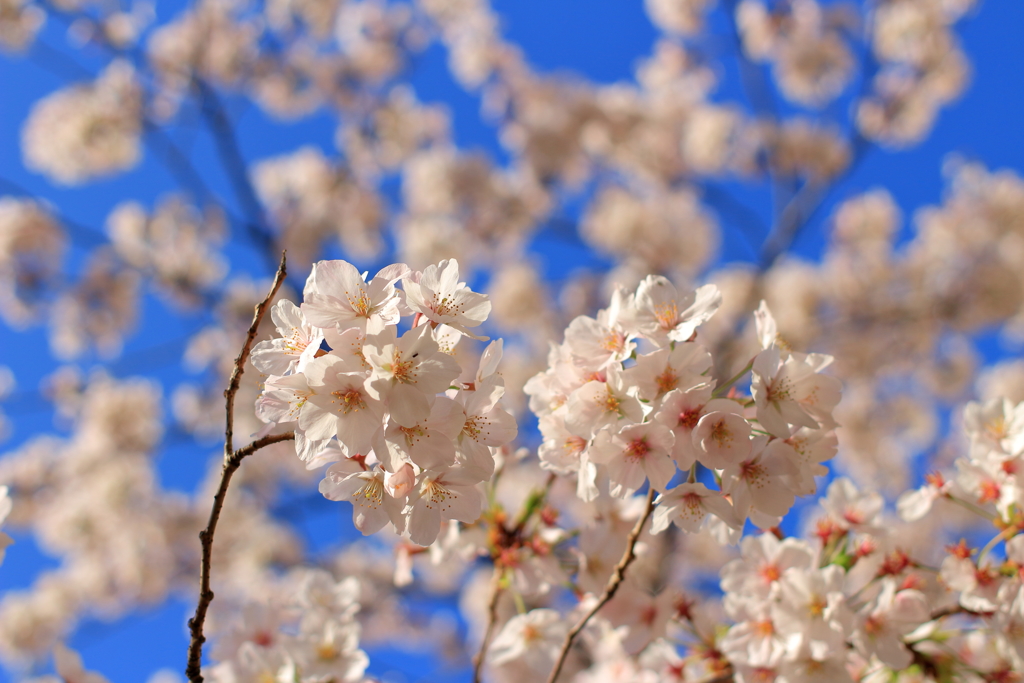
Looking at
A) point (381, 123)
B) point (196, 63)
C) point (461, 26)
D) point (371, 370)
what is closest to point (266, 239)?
point (196, 63)

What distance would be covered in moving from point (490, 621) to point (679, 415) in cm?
91

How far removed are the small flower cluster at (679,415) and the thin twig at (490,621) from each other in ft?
1.92

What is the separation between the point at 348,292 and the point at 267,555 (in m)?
8.14

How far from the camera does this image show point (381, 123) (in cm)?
939

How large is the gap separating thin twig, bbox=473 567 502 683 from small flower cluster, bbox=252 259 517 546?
549 millimetres

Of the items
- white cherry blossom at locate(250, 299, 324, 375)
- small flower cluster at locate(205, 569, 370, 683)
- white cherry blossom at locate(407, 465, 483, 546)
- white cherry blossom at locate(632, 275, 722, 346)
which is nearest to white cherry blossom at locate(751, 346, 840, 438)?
white cherry blossom at locate(632, 275, 722, 346)

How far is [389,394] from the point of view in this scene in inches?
44.4

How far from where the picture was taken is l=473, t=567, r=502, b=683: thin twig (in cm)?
172

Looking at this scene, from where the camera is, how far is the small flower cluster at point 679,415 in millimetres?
1284

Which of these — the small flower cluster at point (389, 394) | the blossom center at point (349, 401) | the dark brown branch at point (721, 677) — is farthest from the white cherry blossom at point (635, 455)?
the dark brown branch at point (721, 677)

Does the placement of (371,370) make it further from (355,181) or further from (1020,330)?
(1020,330)

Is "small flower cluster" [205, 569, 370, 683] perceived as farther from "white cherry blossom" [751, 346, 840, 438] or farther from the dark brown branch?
"white cherry blossom" [751, 346, 840, 438]

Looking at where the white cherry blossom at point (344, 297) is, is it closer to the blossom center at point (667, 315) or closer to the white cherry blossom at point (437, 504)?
the white cherry blossom at point (437, 504)

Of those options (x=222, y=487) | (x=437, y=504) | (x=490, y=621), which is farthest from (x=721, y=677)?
(x=222, y=487)
